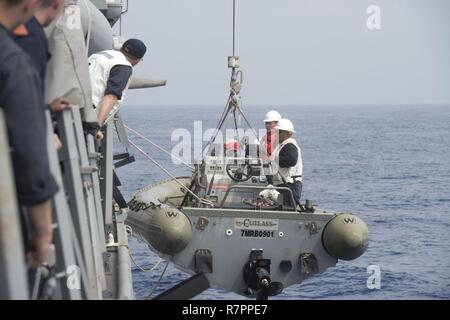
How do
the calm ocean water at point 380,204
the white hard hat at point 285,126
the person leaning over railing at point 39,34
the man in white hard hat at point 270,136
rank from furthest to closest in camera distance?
1. the calm ocean water at point 380,204
2. the man in white hard hat at point 270,136
3. the white hard hat at point 285,126
4. the person leaning over railing at point 39,34

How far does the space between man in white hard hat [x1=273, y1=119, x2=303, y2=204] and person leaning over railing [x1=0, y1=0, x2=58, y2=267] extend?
869 cm

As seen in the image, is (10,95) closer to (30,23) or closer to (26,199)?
(26,199)

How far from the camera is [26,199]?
2.95m

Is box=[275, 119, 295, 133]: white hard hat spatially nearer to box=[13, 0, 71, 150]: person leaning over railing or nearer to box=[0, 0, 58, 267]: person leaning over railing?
box=[13, 0, 71, 150]: person leaning over railing

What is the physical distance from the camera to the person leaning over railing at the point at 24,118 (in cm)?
292

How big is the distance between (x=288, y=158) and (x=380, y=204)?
916 inches

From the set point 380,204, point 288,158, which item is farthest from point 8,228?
point 380,204

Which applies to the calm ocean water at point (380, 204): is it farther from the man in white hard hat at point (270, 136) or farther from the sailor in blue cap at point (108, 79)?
the sailor in blue cap at point (108, 79)

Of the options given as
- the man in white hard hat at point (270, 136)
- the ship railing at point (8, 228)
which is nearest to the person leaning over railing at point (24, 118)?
the ship railing at point (8, 228)

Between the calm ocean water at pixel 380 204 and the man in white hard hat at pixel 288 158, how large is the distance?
5262 mm

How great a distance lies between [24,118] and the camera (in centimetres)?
295

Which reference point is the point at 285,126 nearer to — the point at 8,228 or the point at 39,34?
the point at 39,34

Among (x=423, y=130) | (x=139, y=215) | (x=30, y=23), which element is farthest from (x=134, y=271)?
(x=423, y=130)

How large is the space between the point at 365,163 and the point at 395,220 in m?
22.1
